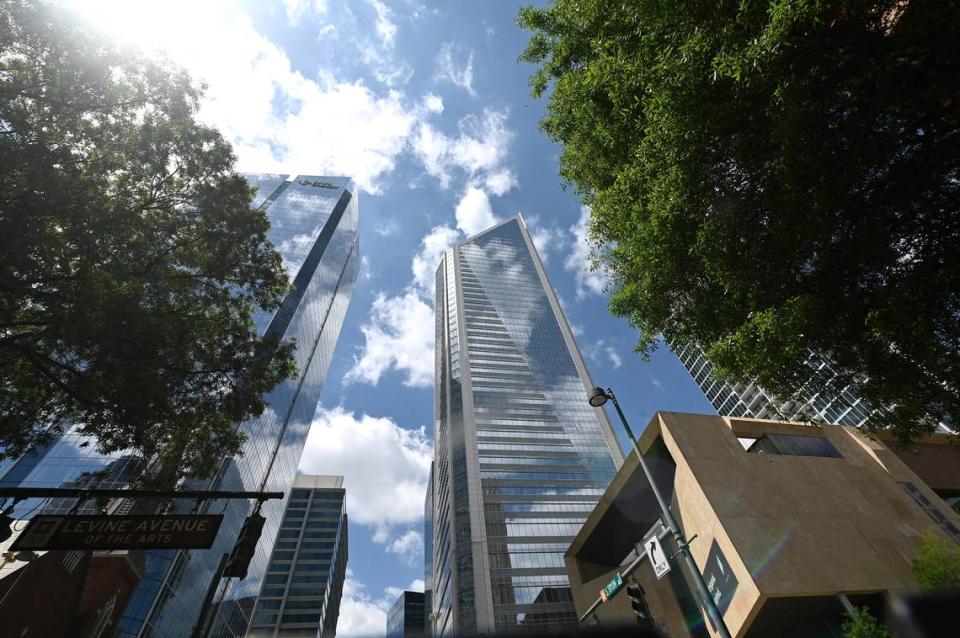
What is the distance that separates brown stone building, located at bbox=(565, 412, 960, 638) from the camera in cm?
1468

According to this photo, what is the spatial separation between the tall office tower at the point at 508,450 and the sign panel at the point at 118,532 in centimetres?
5958

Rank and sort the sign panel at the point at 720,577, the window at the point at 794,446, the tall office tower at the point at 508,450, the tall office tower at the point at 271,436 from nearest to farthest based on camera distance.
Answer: the sign panel at the point at 720,577 < the window at the point at 794,446 < the tall office tower at the point at 271,436 < the tall office tower at the point at 508,450

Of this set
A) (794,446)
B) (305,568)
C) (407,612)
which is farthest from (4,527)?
(407,612)

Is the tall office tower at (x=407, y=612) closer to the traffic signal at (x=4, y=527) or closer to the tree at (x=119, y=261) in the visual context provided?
the tree at (x=119, y=261)

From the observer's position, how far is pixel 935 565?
15086mm

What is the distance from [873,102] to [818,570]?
14643mm

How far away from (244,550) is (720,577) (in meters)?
15.4

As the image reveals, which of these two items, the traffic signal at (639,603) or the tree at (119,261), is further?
the tree at (119,261)

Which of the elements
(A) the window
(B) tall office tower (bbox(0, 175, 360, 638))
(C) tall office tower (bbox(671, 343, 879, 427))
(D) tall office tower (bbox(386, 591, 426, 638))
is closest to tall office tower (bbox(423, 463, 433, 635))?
(D) tall office tower (bbox(386, 591, 426, 638))

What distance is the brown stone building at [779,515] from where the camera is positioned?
48.2 feet

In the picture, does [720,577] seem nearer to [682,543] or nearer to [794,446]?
[794,446]

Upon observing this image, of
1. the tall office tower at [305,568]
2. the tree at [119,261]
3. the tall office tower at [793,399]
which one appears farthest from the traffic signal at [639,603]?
the tall office tower at [305,568]

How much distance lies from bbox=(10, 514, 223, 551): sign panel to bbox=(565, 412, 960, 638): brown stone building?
12947 mm

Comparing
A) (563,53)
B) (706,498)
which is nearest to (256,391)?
(563,53)
